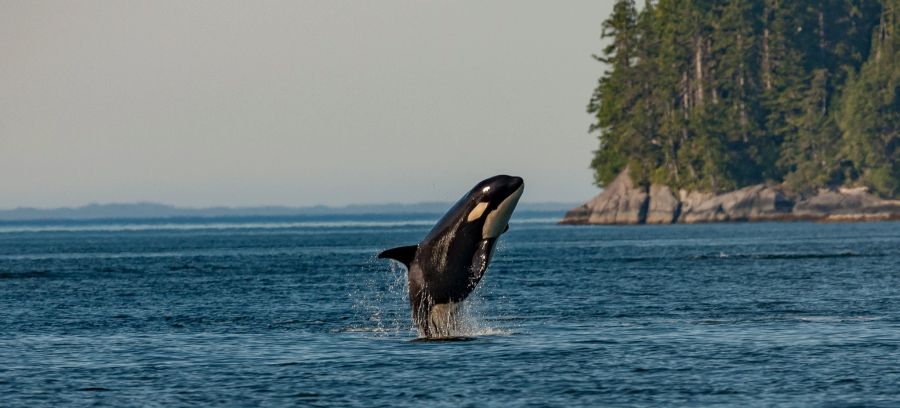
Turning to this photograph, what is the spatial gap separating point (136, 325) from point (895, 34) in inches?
6011

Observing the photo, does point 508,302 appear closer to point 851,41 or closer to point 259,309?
point 259,309


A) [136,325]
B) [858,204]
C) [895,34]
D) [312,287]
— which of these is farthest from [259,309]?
[895,34]

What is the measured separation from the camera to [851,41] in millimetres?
192875

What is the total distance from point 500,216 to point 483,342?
485 centimetres

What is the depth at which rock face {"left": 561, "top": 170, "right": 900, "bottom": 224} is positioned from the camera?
17138 cm

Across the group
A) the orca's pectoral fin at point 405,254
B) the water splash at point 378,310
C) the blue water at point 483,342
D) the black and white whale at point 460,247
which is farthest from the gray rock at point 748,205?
the orca's pectoral fin at point 405,254

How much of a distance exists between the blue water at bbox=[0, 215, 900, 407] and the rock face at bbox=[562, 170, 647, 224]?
11052cm

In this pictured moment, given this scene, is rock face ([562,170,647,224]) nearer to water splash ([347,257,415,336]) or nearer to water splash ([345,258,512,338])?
water splash ([347,257,415,336])

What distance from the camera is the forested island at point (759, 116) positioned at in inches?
6895

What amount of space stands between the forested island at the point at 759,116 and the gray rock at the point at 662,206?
18 cm

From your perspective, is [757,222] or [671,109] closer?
[757,222]

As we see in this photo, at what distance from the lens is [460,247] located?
34375 millimetres

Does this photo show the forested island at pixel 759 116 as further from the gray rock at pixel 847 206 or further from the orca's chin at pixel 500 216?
the orca's chin at pixel 500 216

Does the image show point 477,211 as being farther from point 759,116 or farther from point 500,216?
point 759,116
